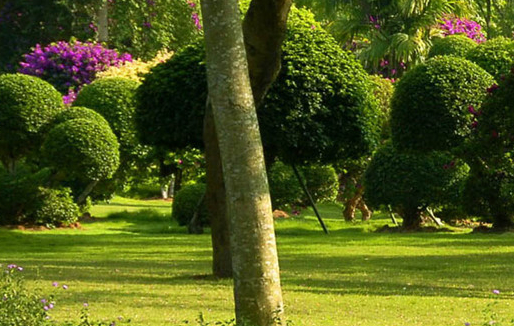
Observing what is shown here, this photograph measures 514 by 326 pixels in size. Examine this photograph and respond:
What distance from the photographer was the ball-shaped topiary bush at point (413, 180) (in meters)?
26.4

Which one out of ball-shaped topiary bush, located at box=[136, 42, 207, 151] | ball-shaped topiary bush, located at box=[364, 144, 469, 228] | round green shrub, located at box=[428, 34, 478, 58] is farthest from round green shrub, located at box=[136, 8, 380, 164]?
round green shrub, located at box=[428, 34, 478, 58]

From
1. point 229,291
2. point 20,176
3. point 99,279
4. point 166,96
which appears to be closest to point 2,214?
point 20,176

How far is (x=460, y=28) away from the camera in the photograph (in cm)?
4525

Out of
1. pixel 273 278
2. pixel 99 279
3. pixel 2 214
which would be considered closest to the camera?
pixel 273 278

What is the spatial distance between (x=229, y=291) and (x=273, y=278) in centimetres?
474

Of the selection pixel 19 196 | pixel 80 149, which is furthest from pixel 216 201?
pixel 19 196

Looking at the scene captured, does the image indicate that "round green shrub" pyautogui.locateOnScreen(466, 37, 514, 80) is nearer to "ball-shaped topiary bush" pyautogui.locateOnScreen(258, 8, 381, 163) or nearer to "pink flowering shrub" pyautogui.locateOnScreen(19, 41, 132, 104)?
"ball-shaped topiary bush" pyautogui.locateOnScreen(258, 8, 381, 163)

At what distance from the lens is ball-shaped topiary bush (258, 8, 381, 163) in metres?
23.0

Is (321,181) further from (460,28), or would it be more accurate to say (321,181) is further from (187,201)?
(460,28)

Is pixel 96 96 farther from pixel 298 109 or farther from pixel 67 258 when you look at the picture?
pixel 67 258

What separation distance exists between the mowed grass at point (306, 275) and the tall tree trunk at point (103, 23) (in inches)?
827

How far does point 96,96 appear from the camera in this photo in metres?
30.0

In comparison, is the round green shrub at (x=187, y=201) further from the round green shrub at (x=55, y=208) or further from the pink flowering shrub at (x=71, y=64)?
the pink flowering shrub at (x=71, y=64)

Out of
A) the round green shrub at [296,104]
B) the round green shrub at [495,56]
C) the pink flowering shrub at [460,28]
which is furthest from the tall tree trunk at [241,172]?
the pink flowering shrub at [460,28]
